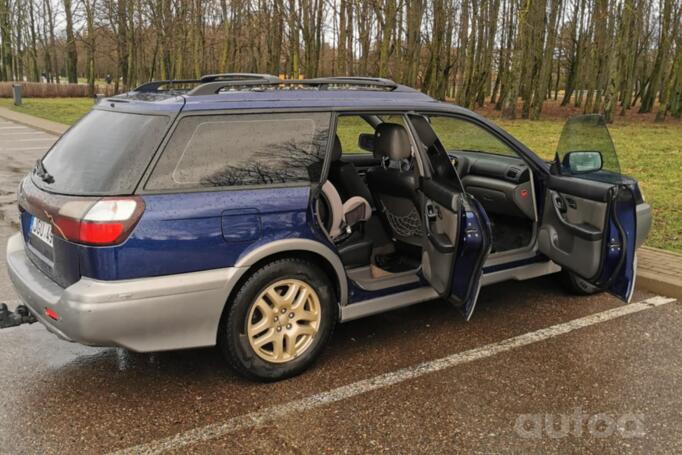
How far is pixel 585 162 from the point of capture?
438cm

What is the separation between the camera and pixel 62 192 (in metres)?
3.24

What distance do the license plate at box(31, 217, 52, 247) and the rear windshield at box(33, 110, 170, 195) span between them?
0.20 metres

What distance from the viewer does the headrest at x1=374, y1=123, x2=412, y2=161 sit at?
13.5 ft

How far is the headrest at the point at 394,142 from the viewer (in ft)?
13.5

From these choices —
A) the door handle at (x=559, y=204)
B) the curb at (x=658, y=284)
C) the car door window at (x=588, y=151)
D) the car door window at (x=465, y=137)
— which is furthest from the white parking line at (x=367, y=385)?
the car door window at (x=465, y=137)

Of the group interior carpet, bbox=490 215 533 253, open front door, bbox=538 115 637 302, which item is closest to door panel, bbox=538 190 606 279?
open front door, bbox=538 115 637 302

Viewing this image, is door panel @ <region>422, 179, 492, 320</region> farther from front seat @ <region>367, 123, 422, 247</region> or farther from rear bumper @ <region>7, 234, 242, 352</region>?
rear bumper @ <region>7, 234, 242, 352</region>

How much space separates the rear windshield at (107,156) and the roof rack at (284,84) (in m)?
0.40

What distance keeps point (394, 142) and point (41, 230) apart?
225 centimetres

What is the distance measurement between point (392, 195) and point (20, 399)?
2744 millimetres

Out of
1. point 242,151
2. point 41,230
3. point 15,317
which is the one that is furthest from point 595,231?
point 15,317

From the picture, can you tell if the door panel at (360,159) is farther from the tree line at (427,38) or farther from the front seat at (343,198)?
the tree line at (427,38)

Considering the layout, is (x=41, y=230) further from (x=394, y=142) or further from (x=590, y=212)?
(x=590, y=212)

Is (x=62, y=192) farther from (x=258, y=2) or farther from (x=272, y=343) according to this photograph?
(x=258, y=2)
